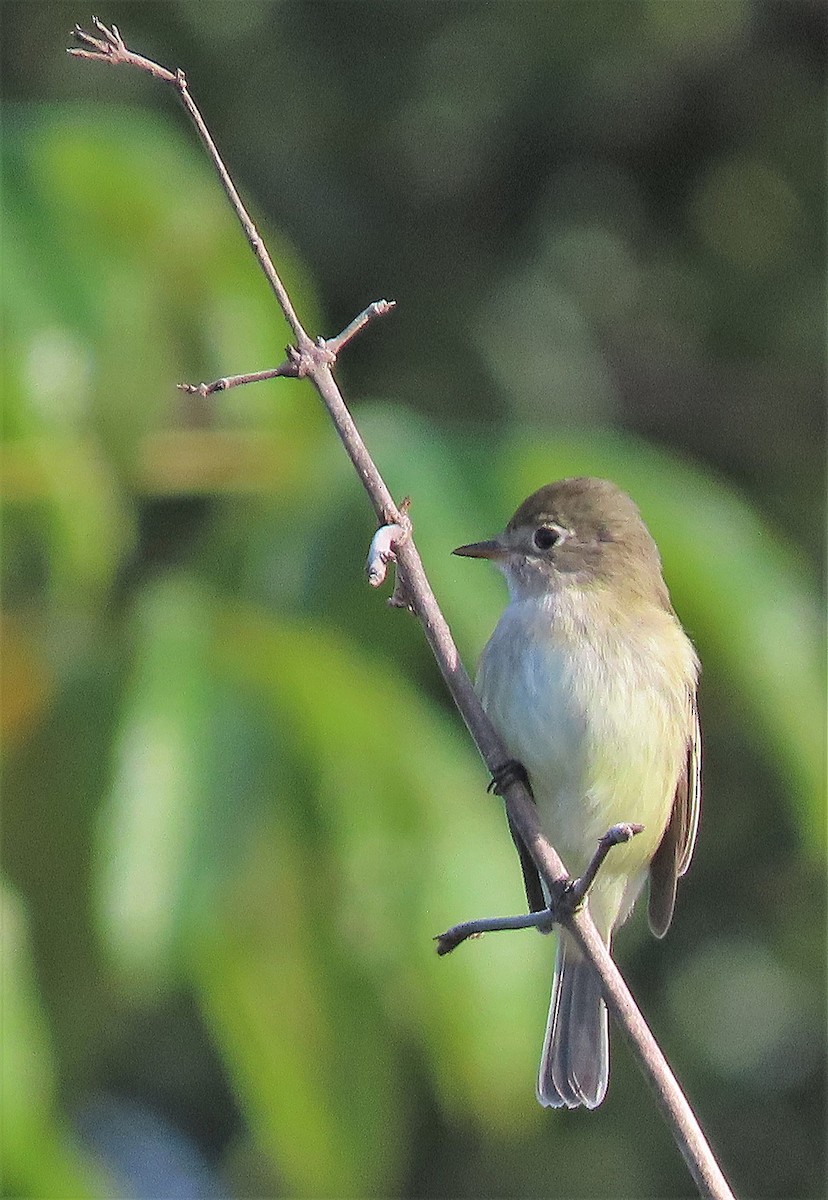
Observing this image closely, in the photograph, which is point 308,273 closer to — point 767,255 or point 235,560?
point 767,255

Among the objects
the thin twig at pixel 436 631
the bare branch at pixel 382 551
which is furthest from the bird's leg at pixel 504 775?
the bare branch at pixel 382 551

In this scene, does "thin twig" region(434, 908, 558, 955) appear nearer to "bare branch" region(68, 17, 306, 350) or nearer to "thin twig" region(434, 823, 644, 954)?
"thin twig" region(434, 823, 644, 954)

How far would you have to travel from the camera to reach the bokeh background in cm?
310

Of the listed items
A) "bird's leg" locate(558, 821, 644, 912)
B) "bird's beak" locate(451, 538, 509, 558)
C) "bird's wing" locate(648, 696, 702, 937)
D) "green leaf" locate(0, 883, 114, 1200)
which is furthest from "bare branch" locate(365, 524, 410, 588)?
"bird's wing" locate(648, 696, 702, 937)

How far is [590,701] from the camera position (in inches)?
125

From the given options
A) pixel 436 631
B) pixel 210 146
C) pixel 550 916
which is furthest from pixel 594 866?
pixel 210 146

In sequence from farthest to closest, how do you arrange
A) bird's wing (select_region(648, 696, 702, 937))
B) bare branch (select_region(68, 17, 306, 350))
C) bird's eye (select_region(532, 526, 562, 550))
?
bird's eye (select_region(532, 526, 562, 550)), bird's wing (select_region(648, 696, 702, 937)), bare branch (select_region(68, 17, 306, 350))

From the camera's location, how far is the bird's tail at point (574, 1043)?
3.05 meters

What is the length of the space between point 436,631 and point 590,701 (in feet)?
4.02

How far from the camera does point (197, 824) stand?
3002mm

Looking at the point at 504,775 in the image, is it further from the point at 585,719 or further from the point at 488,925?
the point at 585,719

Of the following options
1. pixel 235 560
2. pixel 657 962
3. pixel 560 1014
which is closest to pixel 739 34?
pixel 657 962

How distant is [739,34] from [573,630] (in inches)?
150

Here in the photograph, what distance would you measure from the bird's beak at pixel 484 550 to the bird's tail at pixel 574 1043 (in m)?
0.67
